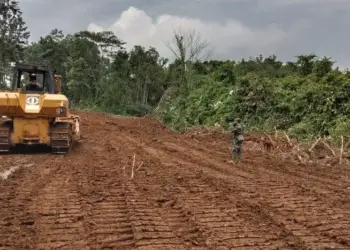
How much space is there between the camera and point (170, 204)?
6.38 metres

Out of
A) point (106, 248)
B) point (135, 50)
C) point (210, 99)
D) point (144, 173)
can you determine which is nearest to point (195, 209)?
point (106, 248)

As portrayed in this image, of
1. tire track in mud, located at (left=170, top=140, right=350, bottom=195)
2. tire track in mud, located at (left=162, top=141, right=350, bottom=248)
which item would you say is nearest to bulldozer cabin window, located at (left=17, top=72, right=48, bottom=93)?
tire track in mud, located at (left=170, top=140, right=350, bottom=195)

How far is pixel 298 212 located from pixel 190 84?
25270 mm

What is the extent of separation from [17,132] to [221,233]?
27.8 feet

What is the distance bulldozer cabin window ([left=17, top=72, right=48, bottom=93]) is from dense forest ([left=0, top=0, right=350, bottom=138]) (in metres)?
7.07

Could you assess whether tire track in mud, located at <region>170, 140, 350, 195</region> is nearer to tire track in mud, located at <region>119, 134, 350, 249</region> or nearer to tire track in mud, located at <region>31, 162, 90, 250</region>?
tire track in mud, located at <region>119, 134, 350, 249</region>

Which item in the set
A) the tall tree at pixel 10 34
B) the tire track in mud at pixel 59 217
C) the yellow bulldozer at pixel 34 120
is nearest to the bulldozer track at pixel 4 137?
the yellow bulldozer at pixel 34 120

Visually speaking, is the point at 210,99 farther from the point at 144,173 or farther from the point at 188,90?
the point at 144,173

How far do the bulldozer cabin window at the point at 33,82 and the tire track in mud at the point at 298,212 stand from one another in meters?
6.53

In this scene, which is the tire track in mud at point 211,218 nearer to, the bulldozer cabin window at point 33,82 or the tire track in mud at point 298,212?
the tire track in mud at point 298,212

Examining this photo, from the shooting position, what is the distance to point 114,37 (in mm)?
50250

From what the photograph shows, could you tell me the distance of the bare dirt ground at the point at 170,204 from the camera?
4.82 metres

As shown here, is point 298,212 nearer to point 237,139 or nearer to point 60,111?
point 237,139

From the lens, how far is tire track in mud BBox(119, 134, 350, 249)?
5.00m
